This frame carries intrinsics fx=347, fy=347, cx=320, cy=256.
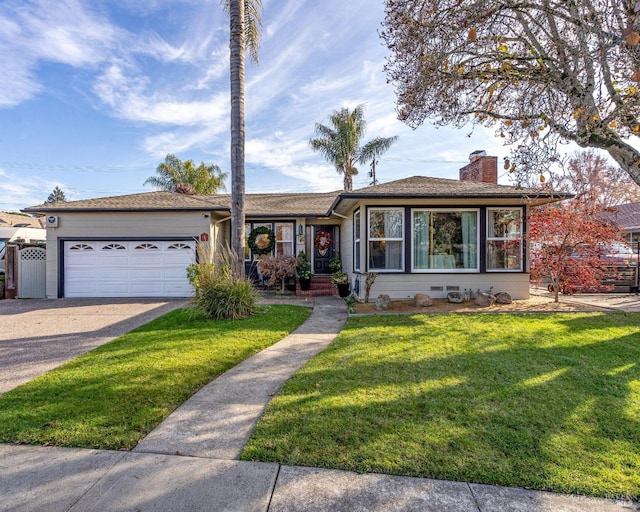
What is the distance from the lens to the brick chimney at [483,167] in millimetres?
12367

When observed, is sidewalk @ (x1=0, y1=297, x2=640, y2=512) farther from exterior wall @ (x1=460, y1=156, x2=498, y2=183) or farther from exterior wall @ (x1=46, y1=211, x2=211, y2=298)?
exterior wall @ (x1=460, y1=156, x2=498, y2=183)

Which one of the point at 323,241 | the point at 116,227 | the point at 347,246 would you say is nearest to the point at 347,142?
the point at 323,241

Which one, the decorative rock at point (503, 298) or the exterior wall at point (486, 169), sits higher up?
the exterior wall at point (486, 169)

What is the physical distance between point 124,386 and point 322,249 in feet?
33.6

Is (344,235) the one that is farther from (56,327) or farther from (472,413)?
(472,413)

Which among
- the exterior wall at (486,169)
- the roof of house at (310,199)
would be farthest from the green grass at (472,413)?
the exterior wall at (486,169)

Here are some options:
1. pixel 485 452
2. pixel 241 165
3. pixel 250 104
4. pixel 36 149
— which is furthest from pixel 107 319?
pixel 36 149

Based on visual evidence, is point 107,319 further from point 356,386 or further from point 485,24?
point 485,24

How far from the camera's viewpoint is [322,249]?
13.7 meters

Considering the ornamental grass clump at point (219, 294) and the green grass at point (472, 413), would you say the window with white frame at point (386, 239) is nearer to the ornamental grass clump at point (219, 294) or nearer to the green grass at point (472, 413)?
the ornamental grass clump at point (219, 294)

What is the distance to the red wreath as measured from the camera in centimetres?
1368

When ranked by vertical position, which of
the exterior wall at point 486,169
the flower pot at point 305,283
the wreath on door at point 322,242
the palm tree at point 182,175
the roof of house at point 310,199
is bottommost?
the flower pot at point 305,283

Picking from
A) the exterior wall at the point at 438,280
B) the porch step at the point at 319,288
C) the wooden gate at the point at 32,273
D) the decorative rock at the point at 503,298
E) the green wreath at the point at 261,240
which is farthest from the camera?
the green wreath at the point at 261,240

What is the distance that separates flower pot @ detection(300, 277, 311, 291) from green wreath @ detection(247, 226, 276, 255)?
215 cm
